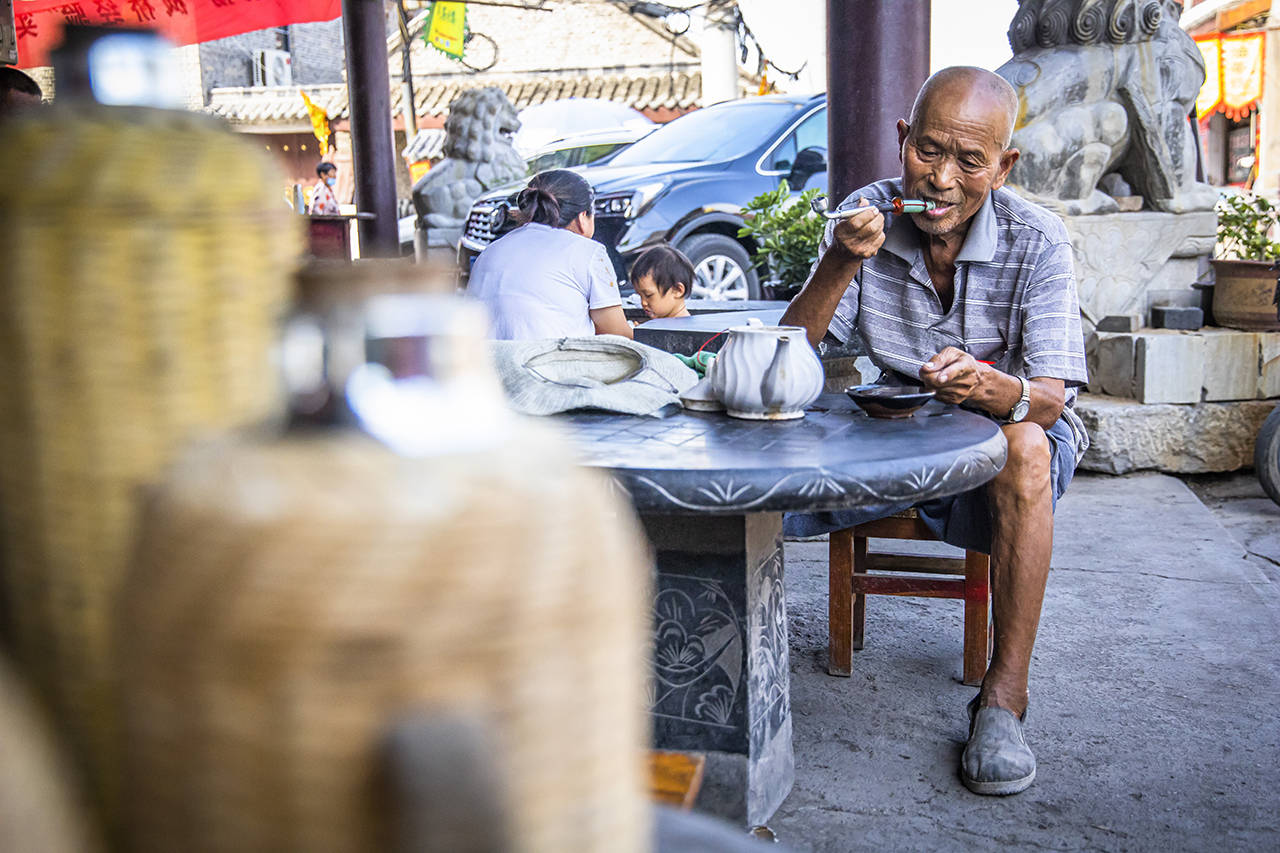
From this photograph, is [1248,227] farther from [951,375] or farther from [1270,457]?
[951,375]

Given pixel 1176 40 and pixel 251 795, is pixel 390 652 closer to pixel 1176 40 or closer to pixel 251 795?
pixel 251 795

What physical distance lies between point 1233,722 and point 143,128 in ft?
8.28

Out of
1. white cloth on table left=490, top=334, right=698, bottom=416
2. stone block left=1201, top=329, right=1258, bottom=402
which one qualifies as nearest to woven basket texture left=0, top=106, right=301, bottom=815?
white cloth on table left=490, top=334, right=698, bottom=416

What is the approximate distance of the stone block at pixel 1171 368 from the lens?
14.3 feet

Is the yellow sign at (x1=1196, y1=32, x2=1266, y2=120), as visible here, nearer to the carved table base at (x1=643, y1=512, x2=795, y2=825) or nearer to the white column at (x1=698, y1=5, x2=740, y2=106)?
the white column at (x1=698, y1=5, x2=740, y2=106)

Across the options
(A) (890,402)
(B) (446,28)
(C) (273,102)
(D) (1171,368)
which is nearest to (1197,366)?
(D) (1171,368)

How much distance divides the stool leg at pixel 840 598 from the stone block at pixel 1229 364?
8.29ft

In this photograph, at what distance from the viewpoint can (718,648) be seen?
1.91m

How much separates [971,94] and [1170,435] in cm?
270

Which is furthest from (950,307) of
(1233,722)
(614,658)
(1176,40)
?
(1176,40)

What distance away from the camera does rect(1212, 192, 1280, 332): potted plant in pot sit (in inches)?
174

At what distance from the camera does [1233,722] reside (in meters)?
2.39

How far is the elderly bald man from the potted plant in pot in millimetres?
2445

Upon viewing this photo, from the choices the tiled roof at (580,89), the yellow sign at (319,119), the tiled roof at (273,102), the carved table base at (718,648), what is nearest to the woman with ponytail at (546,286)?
the carved table base at (718,648)
